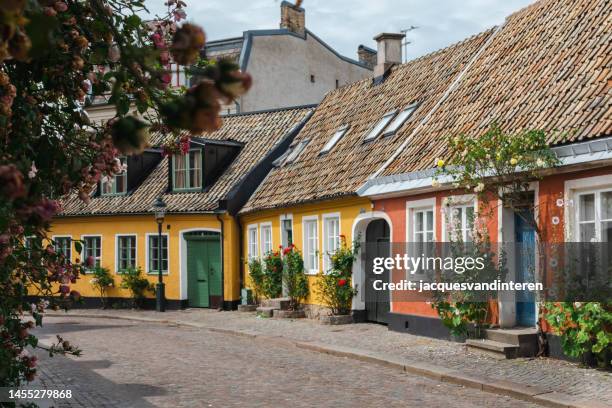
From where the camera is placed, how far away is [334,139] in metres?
20.8

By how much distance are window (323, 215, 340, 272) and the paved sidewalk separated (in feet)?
5.04

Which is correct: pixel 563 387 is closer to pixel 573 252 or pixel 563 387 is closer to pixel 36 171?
pixel 573 252

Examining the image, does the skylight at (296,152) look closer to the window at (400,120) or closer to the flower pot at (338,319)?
the window at (400,120)

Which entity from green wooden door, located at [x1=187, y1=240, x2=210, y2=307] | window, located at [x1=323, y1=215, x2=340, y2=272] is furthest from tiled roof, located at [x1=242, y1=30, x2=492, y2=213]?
green wooden door, located at [x1=187, y1=240, x2=210, y2=307]

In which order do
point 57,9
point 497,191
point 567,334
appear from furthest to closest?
point 497,191
point 567,334
point 57,9

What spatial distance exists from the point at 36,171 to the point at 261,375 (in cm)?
726

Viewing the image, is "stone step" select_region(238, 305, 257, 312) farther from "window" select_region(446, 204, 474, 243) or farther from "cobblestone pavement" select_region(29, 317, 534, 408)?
"window" select_region(446, 204, 474, 243)

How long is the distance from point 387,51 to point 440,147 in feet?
Result: 27.0

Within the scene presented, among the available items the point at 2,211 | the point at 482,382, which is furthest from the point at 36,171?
the point at 482,382

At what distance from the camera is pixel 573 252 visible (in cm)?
1065

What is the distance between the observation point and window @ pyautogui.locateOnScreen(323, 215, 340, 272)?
60.1 feet

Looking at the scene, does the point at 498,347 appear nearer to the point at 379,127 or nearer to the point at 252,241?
the point at 379,127

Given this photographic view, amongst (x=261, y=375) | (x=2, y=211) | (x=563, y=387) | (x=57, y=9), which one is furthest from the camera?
(x=261, y=375)

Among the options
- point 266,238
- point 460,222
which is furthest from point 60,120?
point 266,238
